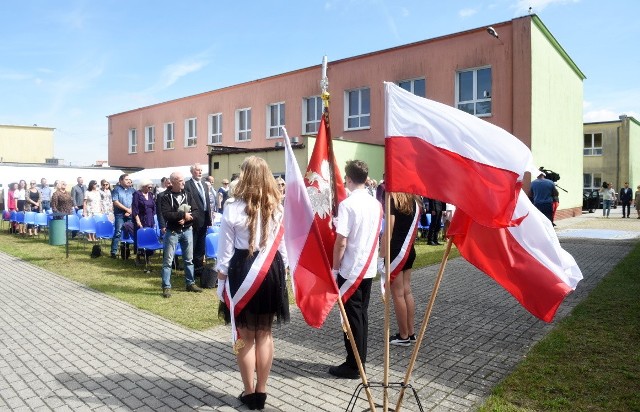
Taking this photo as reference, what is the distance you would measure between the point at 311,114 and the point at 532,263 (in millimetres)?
24371

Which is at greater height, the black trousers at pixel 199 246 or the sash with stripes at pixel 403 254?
the sash with stripes at pixel 403 254

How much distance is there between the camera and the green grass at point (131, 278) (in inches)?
273

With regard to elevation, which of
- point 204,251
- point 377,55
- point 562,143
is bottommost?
point 204,251

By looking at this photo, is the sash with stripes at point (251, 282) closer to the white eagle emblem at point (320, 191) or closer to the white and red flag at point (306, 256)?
the white and red flag at point (306, 256)

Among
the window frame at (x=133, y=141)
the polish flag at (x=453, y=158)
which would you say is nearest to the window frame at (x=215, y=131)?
the window frame at (x=133, y=141)

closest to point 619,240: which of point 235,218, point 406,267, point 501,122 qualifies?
point 501,122

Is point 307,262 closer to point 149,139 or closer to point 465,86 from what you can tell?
point 465,86

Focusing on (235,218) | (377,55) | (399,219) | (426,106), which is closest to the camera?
(426,106)

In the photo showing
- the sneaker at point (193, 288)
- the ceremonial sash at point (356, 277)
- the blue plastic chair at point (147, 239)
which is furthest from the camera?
the blue plastic chair at point (147, 239)

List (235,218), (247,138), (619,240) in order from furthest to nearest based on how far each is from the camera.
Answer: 1. (247,138)
2. (619,240)
3. (235,218)

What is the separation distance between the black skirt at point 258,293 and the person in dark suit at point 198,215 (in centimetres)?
479

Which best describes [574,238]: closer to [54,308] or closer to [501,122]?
[501,122]

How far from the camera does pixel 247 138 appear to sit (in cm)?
3005

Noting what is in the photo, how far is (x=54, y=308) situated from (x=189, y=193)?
8.91 feet
